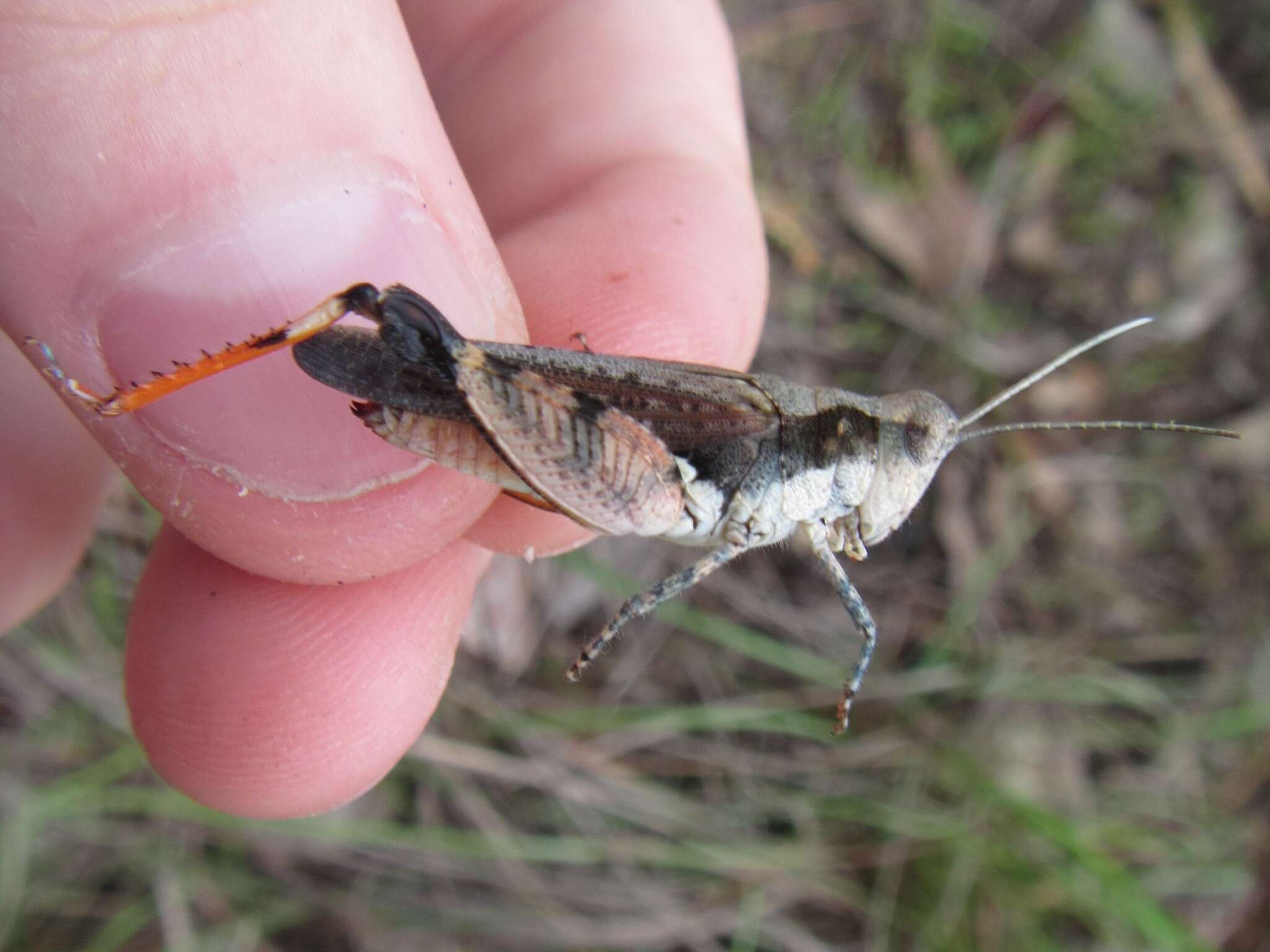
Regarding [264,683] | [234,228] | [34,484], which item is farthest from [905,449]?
[34,484]

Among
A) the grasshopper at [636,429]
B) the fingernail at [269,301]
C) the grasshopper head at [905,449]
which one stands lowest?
the grasshopper head at [905,449]

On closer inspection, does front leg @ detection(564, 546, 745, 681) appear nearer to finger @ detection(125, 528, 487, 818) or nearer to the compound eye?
the compound eye

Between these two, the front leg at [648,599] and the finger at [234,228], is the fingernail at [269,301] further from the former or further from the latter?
the front leg at [648,599]

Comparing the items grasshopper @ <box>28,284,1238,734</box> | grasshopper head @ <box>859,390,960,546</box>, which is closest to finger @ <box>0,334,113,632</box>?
grasshopper @ <box>28,284,1238,734</box>

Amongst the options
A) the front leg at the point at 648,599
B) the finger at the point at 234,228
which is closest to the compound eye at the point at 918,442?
the front leg at the point at 648,599

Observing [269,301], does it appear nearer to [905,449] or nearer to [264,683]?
[264,683]

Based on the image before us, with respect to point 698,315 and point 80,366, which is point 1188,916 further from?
point 80,366
